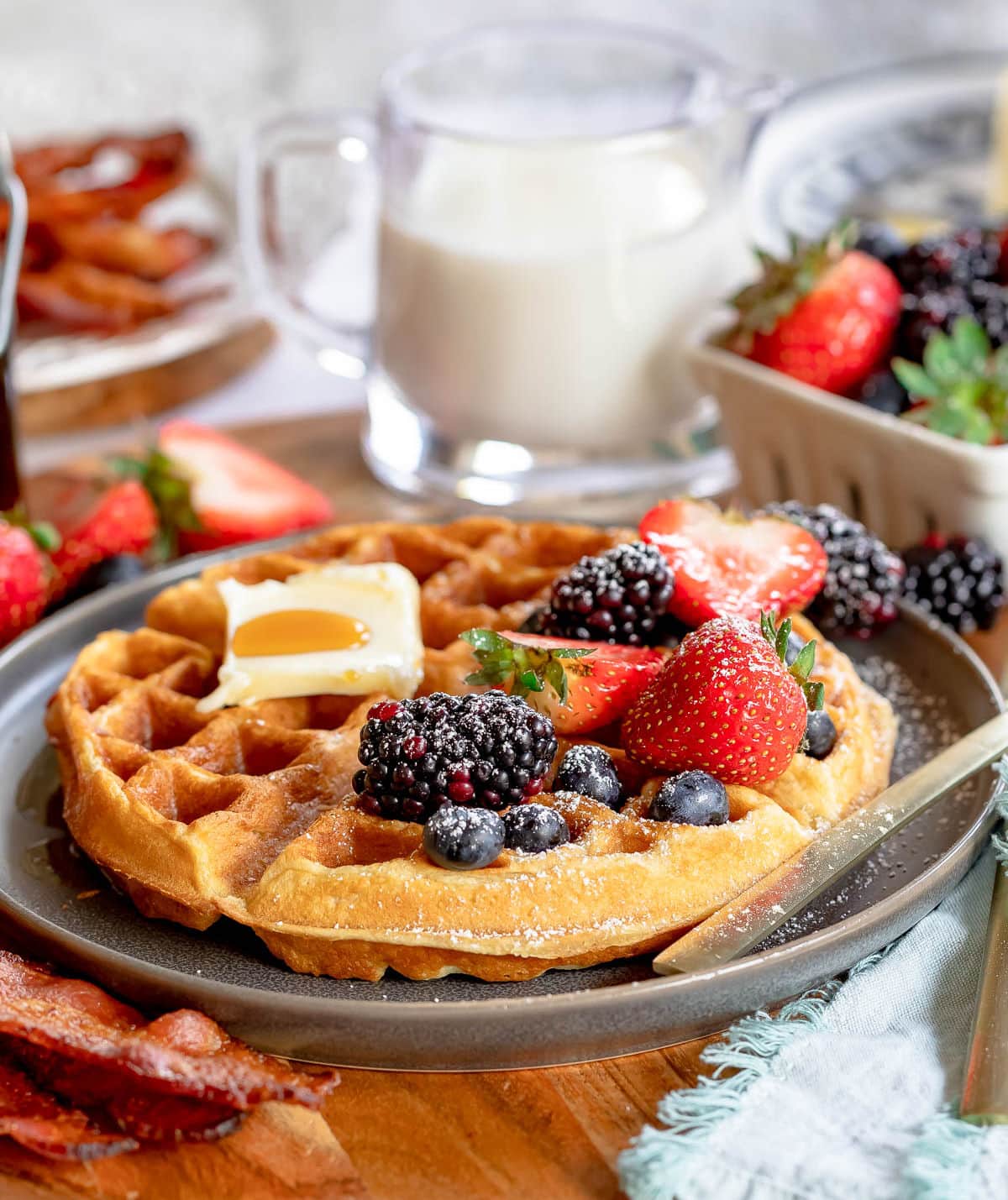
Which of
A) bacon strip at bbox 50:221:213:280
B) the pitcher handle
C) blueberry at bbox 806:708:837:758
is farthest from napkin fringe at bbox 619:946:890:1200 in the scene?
bacon strip at bbox 50:221:213:280

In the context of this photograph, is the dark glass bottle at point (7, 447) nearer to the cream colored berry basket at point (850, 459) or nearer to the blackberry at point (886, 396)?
the cream colored berry basket at point (850, 459)

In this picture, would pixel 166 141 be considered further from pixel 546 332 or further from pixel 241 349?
pixel 546 332

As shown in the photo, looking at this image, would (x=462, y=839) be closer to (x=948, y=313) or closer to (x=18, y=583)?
(x=18, y=583)

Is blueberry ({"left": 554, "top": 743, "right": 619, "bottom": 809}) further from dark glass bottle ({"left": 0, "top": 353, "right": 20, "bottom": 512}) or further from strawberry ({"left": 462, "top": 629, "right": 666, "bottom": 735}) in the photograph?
dark glass bottle ({"left": 0, "top": 353, "right": 20, "bottom": 512})

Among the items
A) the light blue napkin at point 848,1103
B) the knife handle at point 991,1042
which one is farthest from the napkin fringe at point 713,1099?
the knife handle at point 991,1042

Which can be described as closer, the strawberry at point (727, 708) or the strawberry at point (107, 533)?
the strawberry at point (727, 708)

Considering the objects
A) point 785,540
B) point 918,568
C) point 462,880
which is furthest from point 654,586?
point 918,568

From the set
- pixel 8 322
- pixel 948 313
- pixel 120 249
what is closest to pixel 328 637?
pixel 8 322

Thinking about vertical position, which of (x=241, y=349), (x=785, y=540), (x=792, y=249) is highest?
(x=792, y=249)
